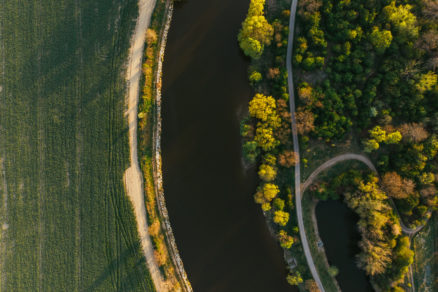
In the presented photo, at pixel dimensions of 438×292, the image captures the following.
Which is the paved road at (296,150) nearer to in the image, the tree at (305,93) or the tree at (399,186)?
the tree at (305,93)

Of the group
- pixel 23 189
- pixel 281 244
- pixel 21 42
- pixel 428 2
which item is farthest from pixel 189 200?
pixel 428 2

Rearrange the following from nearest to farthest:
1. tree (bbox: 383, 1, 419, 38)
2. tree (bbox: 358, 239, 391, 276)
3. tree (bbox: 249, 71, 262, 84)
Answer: tree (bbox: 383, 1, 419, 38) → tree (bbox: 358, 239, 391, 276) → tree (bbox: 249, 71, 262, 84)

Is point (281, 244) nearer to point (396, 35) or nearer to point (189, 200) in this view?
point (189, 200)

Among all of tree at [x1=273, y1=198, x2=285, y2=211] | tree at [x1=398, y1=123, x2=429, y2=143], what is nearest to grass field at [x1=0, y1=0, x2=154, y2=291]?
tree at [x1=273, y1=198, x2=285, y2=211]

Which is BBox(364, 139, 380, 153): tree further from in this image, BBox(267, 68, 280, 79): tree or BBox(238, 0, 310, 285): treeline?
BBox(267, 68, 280, 79): tree

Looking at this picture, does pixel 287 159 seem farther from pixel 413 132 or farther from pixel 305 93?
pixel 413 132

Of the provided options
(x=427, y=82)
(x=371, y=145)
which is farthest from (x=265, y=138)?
(x=427, y=82)
